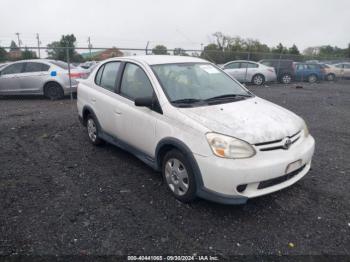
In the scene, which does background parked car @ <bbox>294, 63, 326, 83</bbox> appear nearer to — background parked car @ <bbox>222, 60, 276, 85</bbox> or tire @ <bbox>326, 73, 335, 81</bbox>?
tire @ <bbox>326, 73, 335, 81</bbox>

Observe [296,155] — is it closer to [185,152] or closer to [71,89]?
[185,152]

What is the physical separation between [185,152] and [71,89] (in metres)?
8.23

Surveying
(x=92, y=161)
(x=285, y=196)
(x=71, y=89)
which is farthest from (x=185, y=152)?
(x=71, y=89)

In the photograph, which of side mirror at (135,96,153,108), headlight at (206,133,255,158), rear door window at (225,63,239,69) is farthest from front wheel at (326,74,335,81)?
headlight at (206,133,255,158)

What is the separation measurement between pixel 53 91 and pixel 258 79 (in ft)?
35.5

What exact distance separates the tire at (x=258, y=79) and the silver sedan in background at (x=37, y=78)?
9.71m

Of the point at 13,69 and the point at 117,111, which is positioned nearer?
the point at 117,111

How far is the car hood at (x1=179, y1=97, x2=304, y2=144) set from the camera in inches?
116

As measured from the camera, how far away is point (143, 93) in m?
3.84

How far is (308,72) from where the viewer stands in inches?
744

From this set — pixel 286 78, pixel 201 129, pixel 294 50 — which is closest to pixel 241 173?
pixel 201 129

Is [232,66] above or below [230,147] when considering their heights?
above

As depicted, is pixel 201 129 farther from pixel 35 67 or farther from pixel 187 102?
pixel 35 67

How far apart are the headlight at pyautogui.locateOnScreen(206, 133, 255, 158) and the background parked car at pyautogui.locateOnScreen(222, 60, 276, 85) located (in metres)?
13.1
